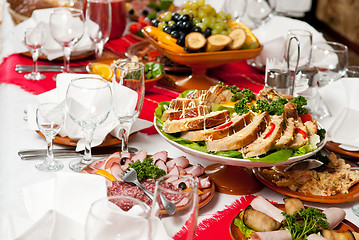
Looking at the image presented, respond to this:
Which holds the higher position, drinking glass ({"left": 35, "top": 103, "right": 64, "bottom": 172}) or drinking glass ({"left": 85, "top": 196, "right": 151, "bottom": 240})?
drinking glass ({"left": 85, "top": 196, "right": 151, "bottom": 240})

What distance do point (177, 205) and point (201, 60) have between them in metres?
1.20

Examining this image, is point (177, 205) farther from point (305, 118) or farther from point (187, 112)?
point (305, 118)

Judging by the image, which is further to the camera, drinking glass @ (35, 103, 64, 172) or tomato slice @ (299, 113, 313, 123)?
tomato slice @ (299, 113, 313, 123)

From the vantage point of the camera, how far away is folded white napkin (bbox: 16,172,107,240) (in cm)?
85

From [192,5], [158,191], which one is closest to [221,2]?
[192,5]

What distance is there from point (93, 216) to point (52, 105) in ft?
2.20

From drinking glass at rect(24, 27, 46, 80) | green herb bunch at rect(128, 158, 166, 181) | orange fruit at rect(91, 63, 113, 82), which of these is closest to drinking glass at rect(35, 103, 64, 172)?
green herb bunch at rect(128, 158, 166, 181)

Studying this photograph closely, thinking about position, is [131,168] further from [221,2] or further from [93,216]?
[221,2]

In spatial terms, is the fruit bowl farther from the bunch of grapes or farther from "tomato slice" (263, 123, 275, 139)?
"tomato slice" (263, 123, 275, 139)

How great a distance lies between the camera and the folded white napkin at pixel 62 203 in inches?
33.4

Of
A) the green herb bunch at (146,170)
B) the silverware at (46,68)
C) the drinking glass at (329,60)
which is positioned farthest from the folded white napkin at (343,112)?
the silverware at (46,68)

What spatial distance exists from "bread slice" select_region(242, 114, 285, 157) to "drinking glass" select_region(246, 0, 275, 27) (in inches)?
57.9

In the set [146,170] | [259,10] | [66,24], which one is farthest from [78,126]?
[259,10]

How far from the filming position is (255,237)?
37.2 inches
